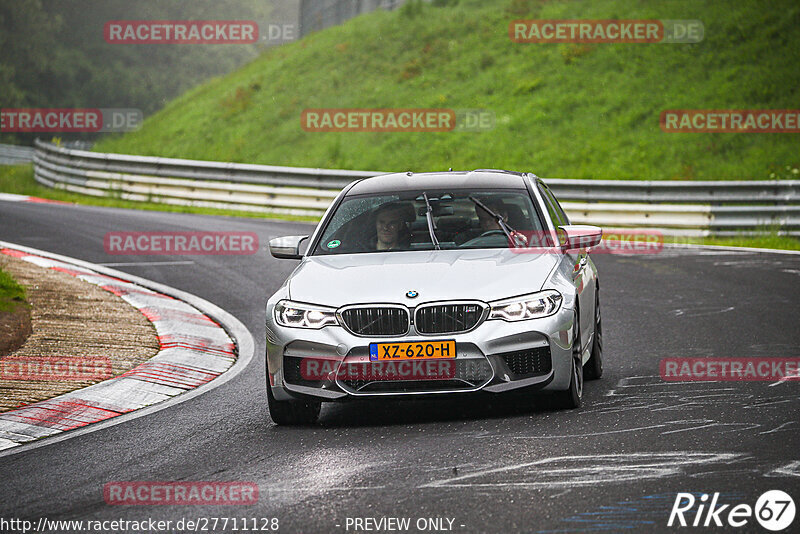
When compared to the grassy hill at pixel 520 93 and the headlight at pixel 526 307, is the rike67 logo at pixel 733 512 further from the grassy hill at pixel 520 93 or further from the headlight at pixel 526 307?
the grassy hill at pixel 520 93

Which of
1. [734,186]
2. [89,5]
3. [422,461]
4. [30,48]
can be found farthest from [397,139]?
[89,5]

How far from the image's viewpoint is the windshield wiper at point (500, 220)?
7943mm

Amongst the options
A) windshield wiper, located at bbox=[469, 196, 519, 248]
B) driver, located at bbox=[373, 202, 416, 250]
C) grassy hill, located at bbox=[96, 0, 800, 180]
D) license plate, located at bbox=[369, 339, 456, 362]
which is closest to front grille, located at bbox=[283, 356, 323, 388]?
license plate, located at bbox=[369, 339, 456, 362]

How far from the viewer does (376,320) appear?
22.6ft

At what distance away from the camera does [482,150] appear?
30656mm

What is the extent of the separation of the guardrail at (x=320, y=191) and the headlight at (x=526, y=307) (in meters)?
13.7

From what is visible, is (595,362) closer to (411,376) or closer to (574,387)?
(574,387)

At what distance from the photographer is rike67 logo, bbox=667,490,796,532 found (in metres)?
4.69

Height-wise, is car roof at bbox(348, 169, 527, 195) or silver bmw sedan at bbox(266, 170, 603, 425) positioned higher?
car roof at bbox(348, 169, 527, 195)

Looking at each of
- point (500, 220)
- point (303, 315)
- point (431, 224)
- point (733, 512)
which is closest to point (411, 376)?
point (303, 315)

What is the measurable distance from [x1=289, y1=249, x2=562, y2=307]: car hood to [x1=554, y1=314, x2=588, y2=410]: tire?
505 mm

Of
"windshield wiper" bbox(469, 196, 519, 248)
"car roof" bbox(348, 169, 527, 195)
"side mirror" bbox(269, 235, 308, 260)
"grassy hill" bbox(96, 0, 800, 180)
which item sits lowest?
"side mirror" bbox(269, 235, 308, 260)

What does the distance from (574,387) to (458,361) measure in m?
0.91

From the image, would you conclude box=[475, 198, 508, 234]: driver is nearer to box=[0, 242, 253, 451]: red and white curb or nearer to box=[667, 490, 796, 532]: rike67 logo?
box=[0, 242, 253, 451]: red and white curb
